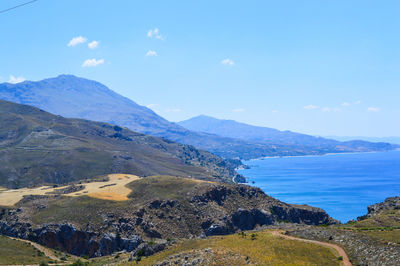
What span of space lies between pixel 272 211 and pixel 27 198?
7936cm

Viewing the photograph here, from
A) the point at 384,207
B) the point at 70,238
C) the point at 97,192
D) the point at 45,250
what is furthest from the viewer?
the point at 97,192

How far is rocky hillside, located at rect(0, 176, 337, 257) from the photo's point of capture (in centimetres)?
8900

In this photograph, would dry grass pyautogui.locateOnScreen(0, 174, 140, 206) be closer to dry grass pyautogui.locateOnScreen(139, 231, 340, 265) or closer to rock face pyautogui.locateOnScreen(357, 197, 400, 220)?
dry grass pyautogui.locateOnScreen(139, 231, 340, 265)

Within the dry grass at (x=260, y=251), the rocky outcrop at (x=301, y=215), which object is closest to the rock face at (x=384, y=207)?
the rocky outcrop at (x=301, y=215)

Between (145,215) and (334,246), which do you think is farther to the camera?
(145,215)

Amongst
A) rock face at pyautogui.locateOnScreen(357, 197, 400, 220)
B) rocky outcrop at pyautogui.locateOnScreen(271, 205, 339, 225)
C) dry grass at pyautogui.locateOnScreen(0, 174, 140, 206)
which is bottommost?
rocky outcrop at pyautogui.locateOnScreen(271, 205, 339, 225)

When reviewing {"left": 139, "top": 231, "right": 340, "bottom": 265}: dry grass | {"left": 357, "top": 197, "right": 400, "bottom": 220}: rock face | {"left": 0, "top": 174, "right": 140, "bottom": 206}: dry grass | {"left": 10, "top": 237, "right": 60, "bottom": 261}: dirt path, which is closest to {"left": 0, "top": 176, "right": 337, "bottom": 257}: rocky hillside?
{"left": 0, "top": 174, "right": 140, "bottom": 206}: dry grass

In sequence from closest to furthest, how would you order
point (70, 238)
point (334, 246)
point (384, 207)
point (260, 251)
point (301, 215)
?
point (260, 251), point (334, 246), point (70, 238), point (384, 207), point (301, 215)

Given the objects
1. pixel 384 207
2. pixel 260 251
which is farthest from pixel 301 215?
pixel 260 251

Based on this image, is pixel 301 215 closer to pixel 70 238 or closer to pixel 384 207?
pixel 384 207

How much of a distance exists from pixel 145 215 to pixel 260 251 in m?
56.6

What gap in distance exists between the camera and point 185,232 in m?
99.9

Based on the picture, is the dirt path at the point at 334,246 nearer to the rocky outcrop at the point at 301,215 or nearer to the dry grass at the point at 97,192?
the rocky outcrop at the point at 301,215

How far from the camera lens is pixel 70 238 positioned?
8919 cm
